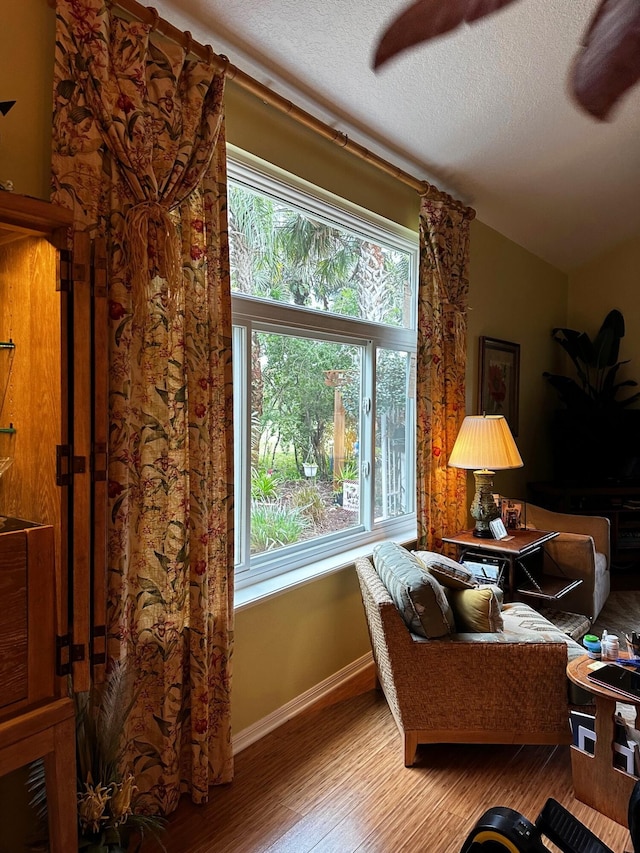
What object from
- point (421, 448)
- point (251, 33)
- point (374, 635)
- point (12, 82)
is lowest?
point (374, 635)

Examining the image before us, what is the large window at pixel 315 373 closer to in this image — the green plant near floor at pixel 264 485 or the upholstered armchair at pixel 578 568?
the green plant near floor at pixel 264 485

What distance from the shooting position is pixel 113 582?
1819 millimetres

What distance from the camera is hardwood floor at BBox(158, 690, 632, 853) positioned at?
194 centimetres

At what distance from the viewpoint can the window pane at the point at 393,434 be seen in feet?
11.5

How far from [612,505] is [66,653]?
14.8ft

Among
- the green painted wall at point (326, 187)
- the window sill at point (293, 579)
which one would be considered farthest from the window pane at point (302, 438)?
the green painted wall at point (326, 187)

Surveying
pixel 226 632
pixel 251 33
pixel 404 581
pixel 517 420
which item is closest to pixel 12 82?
pixel 251 33

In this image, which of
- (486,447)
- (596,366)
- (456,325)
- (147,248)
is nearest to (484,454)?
(486,447)

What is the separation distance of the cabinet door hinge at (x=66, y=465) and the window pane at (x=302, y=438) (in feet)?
3.95

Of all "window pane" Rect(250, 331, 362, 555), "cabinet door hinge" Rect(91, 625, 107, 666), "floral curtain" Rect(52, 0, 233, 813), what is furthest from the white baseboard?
"cabinet door hinge" Rect(91, 625, 107, 666)

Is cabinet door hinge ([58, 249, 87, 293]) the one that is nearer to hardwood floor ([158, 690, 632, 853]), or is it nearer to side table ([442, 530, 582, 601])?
hardwood floor ([158, 690, 632, 853])

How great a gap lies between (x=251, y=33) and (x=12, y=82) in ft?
2.96

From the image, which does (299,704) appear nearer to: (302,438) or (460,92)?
(302,438)

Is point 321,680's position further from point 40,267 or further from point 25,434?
point 40,267
